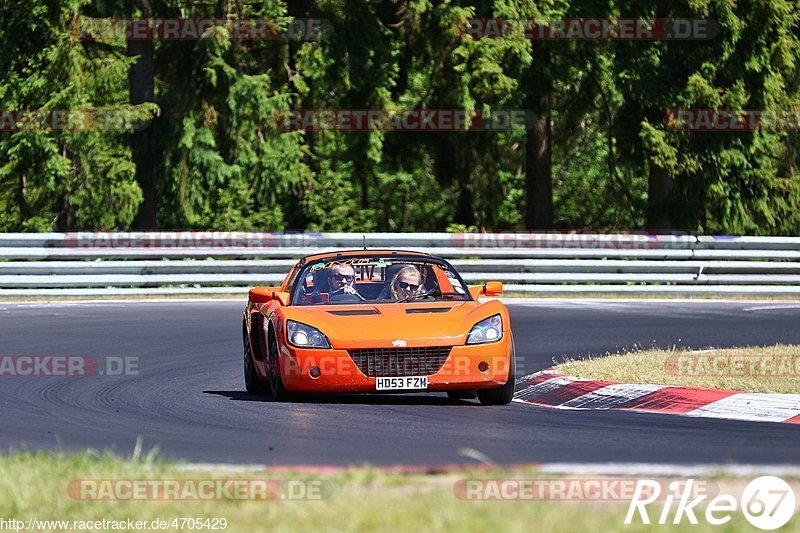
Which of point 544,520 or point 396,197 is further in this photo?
point 396,197

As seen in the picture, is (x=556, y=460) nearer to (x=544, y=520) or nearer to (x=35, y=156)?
(x=544, y=520)

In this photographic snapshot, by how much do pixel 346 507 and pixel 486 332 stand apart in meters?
5.42

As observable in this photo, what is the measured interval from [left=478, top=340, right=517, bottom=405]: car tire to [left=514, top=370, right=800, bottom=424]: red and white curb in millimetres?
560

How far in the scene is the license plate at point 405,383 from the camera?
11.1m

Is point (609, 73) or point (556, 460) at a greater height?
point (609, 73)

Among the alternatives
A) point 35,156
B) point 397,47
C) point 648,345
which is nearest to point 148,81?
point 35,156

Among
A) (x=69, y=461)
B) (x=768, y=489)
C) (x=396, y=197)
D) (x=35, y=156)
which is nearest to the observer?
(x=768, y=489)

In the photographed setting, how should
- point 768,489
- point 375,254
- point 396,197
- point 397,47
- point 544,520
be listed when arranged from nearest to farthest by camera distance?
point 544,520 < point 768,489 < point 375,254 < point 397,47 < point 396,197

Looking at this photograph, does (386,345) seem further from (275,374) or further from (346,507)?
(346,507)

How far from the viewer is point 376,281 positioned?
13.0m

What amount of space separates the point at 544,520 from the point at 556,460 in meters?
2.18

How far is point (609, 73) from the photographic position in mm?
36594
